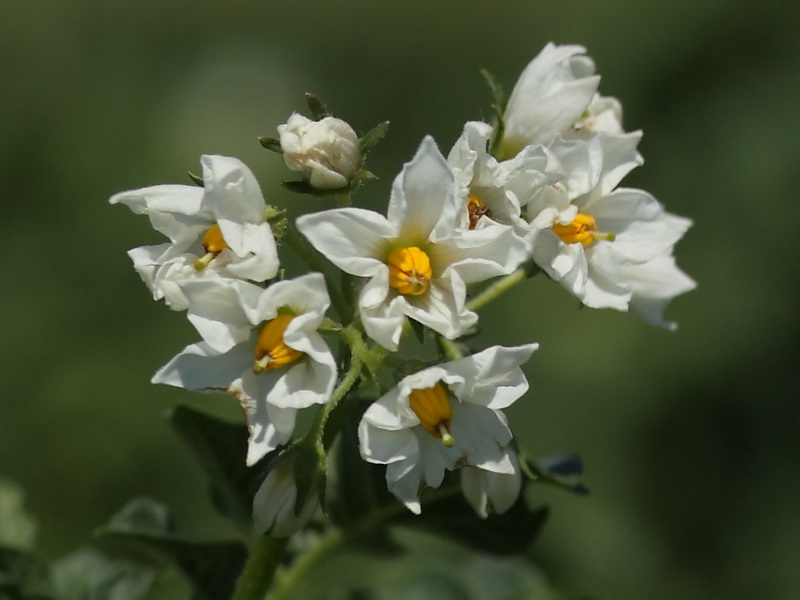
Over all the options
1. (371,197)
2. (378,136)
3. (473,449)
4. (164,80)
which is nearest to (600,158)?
(378,136)

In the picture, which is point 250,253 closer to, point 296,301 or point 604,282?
point 296,301

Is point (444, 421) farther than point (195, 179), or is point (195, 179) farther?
point (195, 179)

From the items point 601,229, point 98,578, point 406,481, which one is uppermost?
point 601,229

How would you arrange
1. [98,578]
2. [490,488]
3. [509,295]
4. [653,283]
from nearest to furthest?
[490,488] → [653,283] → [98,578] → [509,295]

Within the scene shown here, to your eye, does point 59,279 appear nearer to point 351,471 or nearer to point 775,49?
point 351,471

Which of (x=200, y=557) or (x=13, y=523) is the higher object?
(x=200, y=557)

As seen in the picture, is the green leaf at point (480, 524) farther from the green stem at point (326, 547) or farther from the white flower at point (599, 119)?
the white flower at point (599, 119)

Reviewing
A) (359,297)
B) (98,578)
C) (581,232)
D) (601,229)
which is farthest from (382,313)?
(98,578)
